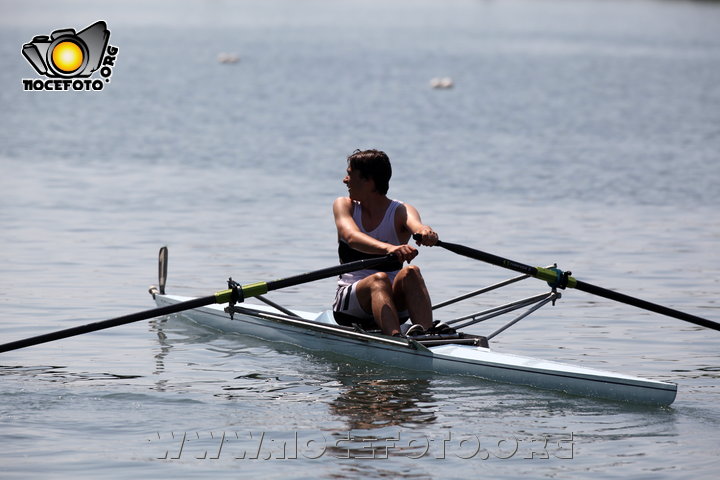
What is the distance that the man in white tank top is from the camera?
998 centimetres

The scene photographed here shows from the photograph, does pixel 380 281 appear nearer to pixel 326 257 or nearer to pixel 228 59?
pixel 326 257

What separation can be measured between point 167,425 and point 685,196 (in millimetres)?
14670

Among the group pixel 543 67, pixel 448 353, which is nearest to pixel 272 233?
pixel 448 353

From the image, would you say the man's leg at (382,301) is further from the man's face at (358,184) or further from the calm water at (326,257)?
the man's face at (358,184)

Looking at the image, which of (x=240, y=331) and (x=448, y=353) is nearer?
(x=448, y=353)

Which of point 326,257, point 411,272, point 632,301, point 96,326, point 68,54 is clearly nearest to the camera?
point 96,326

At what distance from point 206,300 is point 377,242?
147 cm

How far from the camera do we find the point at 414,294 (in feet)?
32.7

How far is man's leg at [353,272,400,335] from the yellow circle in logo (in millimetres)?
19515

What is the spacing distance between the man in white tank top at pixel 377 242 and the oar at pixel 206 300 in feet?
0.99

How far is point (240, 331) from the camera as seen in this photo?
11758 mm

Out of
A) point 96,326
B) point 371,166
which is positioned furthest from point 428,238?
point 96,326

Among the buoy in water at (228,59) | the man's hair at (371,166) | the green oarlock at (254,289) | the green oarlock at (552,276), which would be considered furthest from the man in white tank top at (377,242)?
the buoy in water at (228,59)

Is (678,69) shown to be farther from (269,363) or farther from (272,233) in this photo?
(269,363)
